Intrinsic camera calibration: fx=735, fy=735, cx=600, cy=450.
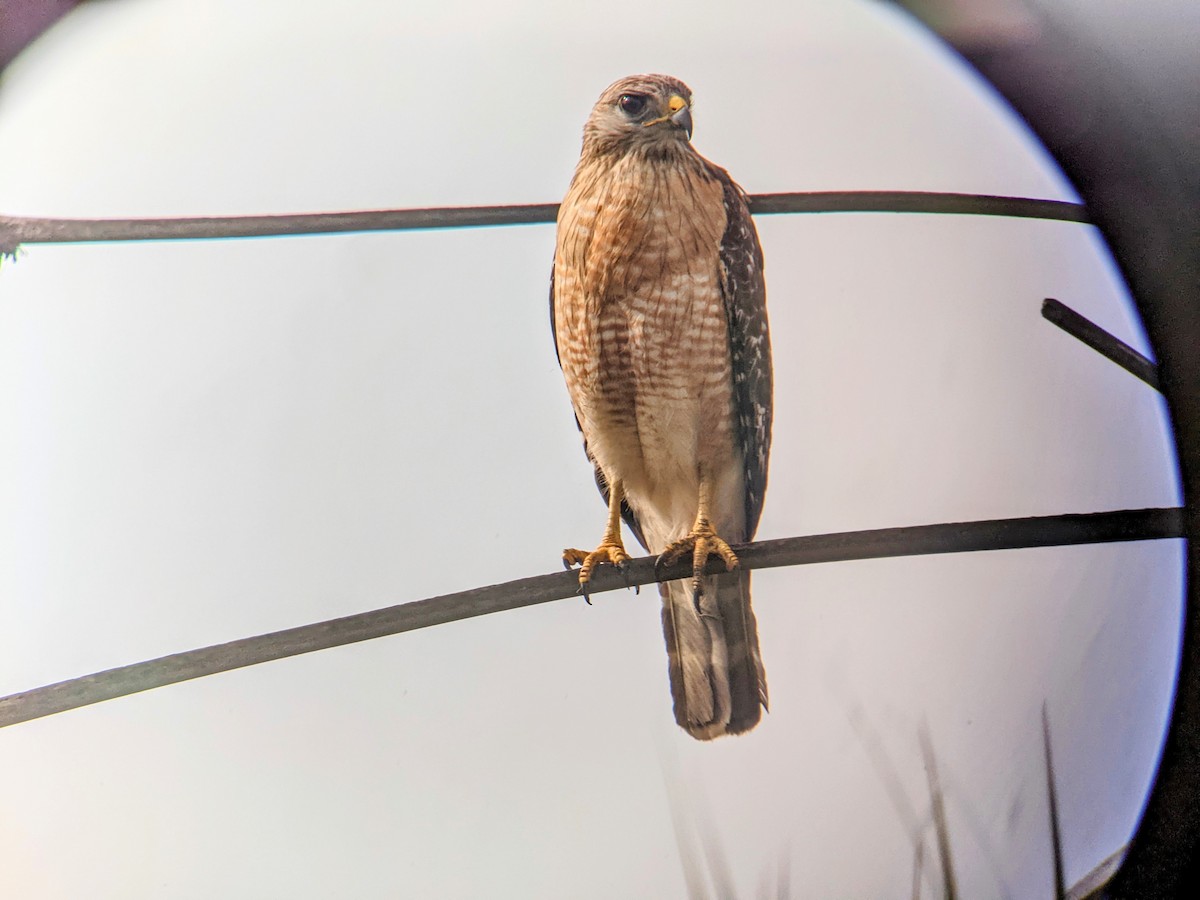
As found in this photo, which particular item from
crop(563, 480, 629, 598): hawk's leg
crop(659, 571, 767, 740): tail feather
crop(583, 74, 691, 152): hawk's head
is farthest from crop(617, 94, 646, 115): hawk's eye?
crop(659, 571, 767, 740): tail feather

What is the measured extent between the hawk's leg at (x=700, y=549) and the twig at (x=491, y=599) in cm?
1

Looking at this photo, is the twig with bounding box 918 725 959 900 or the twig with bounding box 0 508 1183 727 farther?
the twig with bounding box 918 725 959 900

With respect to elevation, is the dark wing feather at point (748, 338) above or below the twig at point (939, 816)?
above

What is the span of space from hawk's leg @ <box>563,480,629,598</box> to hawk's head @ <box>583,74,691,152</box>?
0.45 meters

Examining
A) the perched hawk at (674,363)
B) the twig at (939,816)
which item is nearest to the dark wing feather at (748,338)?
the perched hawk at (674,363)

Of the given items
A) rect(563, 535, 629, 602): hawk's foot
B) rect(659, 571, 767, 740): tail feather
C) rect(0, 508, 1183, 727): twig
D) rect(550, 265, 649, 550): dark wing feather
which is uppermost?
rect(550, 265, 649, 550): dark wing feather

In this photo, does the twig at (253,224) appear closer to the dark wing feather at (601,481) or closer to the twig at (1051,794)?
the dark wing feather at (601,481)

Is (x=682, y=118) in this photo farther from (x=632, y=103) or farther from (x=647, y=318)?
(x=647, y=318)

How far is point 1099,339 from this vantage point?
104 centimetres

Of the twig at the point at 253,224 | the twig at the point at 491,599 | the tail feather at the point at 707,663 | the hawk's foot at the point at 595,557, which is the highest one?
the twig at the point at 253,224

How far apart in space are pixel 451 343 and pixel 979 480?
2.53ft

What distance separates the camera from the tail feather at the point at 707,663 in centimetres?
98

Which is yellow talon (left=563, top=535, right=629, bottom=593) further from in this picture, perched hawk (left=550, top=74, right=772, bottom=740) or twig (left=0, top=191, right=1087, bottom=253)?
twig (left=0, top=191, right=1087, bottom=253)

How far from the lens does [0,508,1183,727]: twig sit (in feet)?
2.88
